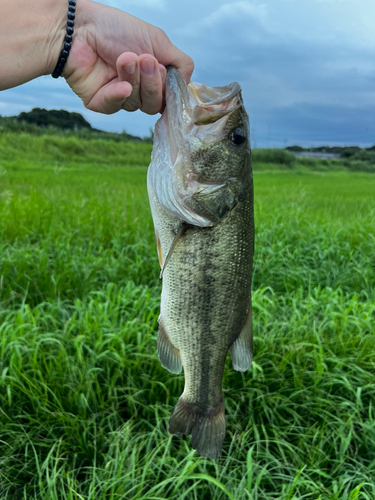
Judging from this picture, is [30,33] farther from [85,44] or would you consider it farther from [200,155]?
[200,155]

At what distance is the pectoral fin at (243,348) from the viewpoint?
1577 mm

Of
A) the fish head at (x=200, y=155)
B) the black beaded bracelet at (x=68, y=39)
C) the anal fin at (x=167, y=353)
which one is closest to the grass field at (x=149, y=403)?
the anal fin at (x=167, y=353)

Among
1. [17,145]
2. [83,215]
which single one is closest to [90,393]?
[83,215]

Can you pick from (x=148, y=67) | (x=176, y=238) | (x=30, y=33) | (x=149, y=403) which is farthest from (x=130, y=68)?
(x=149, y=403)

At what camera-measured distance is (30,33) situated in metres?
1.73

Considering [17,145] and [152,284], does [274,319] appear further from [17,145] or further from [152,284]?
[17,145]

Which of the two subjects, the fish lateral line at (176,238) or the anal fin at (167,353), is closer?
the fish lateral line at (176,238)

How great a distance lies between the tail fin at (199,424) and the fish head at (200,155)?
30.6 inches

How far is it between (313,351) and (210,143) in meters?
1.87

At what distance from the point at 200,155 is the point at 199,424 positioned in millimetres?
1085

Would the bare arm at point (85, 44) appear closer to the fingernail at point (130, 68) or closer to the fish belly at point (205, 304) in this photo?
the fingernail at point (130, 68)

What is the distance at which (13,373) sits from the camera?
2537mm

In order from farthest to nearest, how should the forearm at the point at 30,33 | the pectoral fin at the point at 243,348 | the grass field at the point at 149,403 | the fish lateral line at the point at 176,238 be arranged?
the grass field at the point at 149,403, the forearm at the point at 30,33, the pectoral fin at the point at 243,348, the fish lateral line at the point at 176,238

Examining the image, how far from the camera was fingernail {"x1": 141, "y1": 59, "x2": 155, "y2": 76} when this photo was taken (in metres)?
1.51
